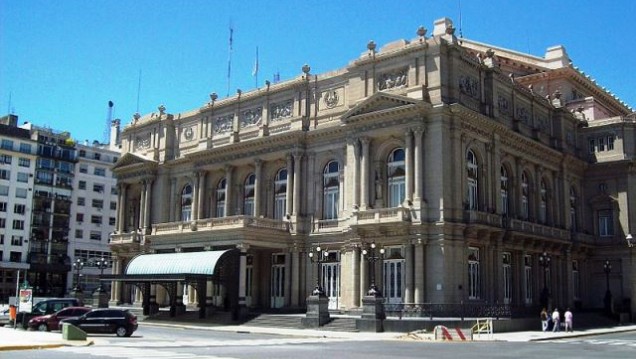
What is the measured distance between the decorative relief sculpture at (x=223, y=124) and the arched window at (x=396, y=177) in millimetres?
18021

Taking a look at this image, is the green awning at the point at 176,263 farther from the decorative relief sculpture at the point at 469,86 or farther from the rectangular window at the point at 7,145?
the rectangular window at the point at 7,145

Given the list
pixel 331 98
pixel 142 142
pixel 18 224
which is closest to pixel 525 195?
pixel 331 98

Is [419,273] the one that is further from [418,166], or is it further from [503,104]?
[503,104]

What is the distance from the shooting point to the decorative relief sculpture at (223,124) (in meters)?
63.0

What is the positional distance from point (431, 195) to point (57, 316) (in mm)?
24355

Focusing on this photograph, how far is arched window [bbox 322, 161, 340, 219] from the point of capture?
178 feet

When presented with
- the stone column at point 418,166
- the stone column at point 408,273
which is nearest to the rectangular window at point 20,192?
the stone column at point 418,166

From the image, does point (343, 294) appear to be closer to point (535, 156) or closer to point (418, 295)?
point (418, 295)

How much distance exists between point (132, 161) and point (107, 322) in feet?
115

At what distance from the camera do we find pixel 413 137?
1906 inches

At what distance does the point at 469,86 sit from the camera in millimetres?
51375

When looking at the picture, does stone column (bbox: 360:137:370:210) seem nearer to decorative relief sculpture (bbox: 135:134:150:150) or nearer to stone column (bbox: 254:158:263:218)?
stone column (bbox: 254:158:263:218)

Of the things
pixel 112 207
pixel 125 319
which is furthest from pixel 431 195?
pixel 112 207

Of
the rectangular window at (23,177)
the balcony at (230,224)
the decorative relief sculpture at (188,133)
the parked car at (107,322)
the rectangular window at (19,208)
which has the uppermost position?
the rectangular window at (23,177)
